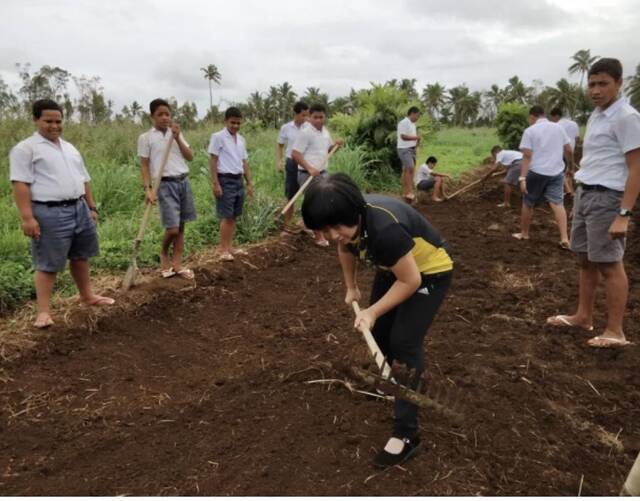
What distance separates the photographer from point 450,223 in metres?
7.66

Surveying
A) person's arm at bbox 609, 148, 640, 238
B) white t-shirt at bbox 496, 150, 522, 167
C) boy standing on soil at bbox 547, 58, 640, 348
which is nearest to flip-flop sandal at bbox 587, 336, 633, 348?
boy standing on soil at bbox 547, 58, 640, 348

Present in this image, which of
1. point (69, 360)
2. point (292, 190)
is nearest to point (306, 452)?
point (69, 360)

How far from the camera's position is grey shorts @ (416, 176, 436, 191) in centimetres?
945

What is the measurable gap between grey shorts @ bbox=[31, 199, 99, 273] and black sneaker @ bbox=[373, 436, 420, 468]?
8.63ft

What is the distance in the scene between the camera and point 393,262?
1920 mm

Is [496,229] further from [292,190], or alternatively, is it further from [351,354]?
[351,354]

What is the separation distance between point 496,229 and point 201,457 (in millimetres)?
5841

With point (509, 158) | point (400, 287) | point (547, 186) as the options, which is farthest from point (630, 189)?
point (509, 158)

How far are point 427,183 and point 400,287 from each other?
781 cm

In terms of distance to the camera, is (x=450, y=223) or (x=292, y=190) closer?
(x=292, y=190)

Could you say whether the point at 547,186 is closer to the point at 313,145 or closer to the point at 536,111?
the point at 536,111

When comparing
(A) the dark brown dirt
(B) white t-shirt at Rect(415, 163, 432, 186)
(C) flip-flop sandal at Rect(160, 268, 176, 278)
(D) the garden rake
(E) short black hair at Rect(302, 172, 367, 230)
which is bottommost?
(A) the dark brown dirt

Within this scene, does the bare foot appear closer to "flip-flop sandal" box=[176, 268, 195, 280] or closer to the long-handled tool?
the long-handled tool

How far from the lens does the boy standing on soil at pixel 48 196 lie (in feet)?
10.9
